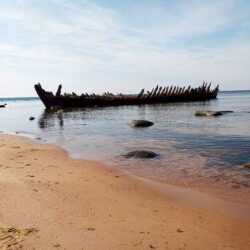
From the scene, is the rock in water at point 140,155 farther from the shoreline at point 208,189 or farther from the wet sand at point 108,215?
the wet sand at point 108,215

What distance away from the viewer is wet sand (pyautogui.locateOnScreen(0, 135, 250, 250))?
12.4ft

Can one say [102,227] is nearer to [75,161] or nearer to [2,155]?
[75,161]

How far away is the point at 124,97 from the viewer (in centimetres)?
5244

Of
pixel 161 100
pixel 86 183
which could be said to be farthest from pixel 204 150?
pixel 161 100

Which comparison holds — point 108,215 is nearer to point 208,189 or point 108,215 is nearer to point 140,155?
point 208,189

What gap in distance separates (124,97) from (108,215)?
48.1 metres

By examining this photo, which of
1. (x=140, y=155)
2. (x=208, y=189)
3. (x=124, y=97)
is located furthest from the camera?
(x=124, y=97)

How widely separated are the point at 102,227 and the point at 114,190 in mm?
1999

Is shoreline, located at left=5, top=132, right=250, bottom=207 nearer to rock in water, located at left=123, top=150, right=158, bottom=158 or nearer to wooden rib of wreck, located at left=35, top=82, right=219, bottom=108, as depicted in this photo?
rock in water, located at left=123, top=150, right=158, bottom=158

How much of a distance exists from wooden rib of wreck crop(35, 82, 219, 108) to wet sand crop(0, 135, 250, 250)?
3923 centimetres

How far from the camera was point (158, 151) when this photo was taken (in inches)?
435

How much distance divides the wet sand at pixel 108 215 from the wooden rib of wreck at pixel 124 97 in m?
39.2

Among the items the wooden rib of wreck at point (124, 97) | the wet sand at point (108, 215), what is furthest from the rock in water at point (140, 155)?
the wooden rib of wreck at point (124, 97)

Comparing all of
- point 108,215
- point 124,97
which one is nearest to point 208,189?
point 108,215
